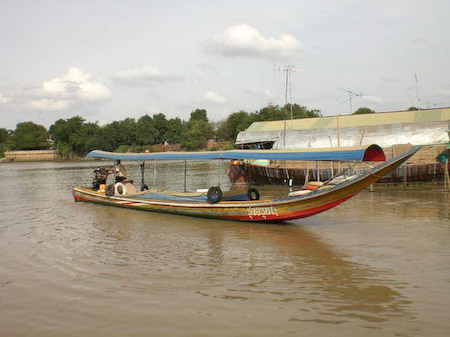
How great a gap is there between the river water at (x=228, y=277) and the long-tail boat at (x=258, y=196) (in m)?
0.44

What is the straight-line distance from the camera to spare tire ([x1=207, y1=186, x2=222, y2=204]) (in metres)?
11.9

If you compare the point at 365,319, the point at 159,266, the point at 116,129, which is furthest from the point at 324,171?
the point at 116,129

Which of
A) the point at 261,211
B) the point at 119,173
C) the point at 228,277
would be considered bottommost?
the point at 228,277

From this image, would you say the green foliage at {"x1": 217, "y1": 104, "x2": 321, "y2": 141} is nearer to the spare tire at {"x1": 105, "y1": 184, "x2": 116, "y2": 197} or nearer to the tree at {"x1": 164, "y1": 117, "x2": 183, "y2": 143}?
the tree at {"x1": 164, "y1": 117, "x2": 183, "y2": 143}

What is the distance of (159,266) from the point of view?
7941 mm

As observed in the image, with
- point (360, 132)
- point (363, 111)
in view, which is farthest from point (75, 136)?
point (360, 132)

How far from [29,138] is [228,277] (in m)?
92.4

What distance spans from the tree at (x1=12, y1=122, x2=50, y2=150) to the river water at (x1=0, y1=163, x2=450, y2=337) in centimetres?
8531

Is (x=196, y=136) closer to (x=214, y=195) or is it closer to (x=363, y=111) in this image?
(x=363, y=111)

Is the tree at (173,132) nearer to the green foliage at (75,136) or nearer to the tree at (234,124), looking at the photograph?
the tree at (234,124)

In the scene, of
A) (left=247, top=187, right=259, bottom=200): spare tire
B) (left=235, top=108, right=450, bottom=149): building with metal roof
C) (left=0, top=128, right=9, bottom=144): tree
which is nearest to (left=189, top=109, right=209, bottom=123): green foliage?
(left=0, top=128, right=9, bottom=144): tree

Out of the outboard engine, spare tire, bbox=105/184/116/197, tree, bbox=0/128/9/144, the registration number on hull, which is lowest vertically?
the registration number on hull

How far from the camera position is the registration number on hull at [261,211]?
11.0 meters

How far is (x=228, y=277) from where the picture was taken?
726cm
